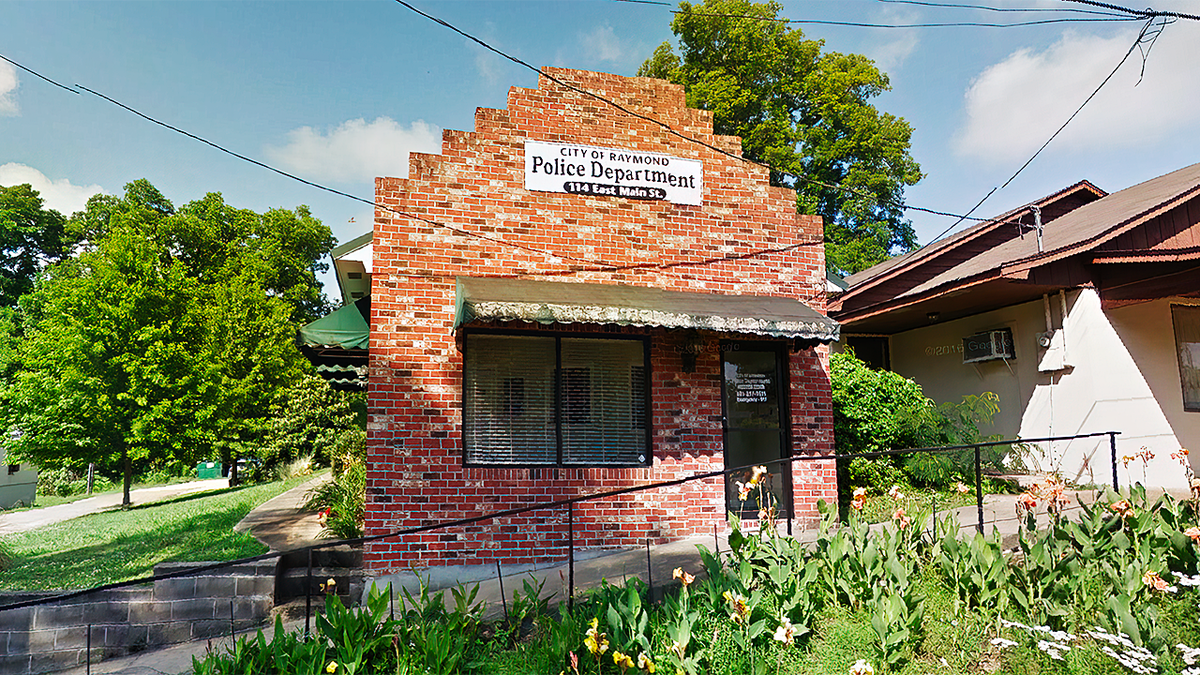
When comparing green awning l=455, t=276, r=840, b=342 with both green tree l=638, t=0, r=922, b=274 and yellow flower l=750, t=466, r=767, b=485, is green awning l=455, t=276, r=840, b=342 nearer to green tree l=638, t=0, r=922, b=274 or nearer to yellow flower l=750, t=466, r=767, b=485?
yellow flower l=750, t=466, r=767, b=485

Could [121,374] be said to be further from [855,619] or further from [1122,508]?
[1122,508]

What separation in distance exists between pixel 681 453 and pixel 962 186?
9.43m

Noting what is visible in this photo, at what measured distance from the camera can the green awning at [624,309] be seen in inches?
249

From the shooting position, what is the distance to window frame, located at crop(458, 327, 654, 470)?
23.1ft

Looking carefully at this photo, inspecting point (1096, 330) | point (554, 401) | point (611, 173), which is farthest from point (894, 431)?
point (611, 173)

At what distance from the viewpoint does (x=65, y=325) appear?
15.4m

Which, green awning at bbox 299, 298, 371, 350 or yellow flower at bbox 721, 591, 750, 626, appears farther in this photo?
green awning at bbox 299, 298, 371, 350

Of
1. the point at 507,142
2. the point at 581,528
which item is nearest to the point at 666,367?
the point at 581,528

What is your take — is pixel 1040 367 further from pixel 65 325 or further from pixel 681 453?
pixel 65 325


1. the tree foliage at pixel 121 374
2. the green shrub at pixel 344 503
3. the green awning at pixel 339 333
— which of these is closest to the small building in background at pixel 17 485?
the tree foliage at pixel 121 374

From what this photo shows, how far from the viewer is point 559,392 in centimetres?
732

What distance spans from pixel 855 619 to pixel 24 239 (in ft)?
128

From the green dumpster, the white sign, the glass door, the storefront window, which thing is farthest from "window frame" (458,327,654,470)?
the green dumpster

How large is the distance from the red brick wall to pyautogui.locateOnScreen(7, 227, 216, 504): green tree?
1129 centimetres
